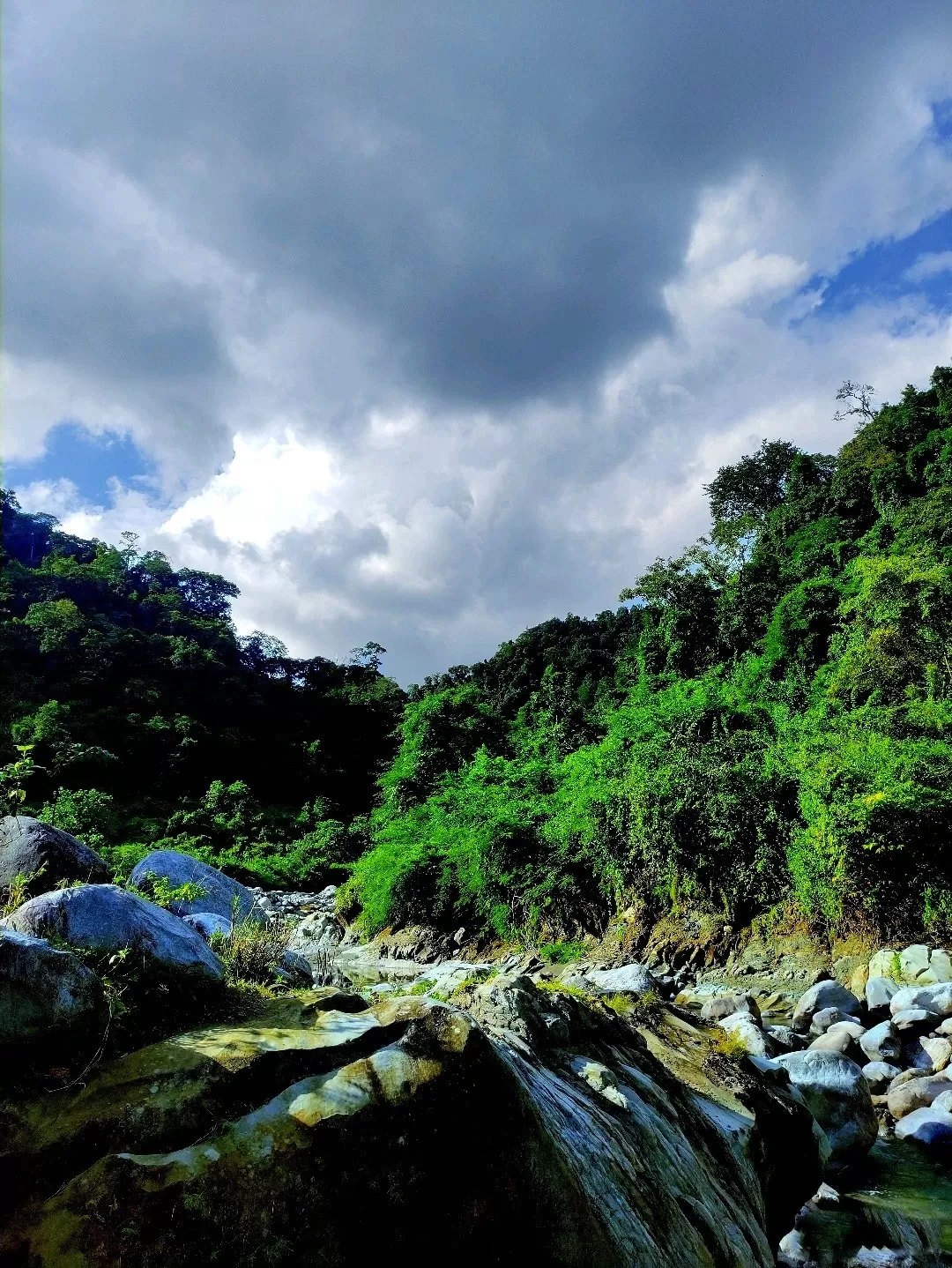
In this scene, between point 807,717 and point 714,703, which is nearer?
point 807,717

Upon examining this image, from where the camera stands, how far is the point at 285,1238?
8.32ft

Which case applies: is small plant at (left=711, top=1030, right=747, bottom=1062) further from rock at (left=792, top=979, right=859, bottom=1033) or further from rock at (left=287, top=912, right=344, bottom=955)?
rock at (left=287, top=912, right=344, bottom=955)

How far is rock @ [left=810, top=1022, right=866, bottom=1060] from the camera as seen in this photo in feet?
28.3

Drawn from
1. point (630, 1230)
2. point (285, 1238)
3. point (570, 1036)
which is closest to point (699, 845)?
point (570, 1036)

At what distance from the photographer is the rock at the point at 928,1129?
685 cm

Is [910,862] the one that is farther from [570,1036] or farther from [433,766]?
[433,766]

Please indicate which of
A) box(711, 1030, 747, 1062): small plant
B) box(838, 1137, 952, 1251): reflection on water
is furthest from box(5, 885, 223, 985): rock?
box(838, 1137, 952, 1251): reflection on water

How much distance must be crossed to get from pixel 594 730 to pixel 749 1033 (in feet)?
79.8

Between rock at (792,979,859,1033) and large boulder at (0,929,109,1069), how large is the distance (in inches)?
406

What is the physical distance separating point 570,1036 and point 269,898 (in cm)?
2801

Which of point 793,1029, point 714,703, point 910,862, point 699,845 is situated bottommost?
point 793,1029

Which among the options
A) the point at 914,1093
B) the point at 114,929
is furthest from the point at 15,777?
the point at 914,1093

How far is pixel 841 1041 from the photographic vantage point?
870 centimetres

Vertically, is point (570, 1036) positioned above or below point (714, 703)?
below
